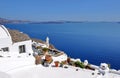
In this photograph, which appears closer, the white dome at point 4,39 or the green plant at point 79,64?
the green plant at point 79,64

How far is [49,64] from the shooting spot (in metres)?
22.5

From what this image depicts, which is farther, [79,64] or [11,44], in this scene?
[11,44]

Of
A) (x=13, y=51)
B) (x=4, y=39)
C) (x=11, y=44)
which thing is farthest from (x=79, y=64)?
(x=4, y=39)

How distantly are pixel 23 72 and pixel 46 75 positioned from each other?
74.9 inches

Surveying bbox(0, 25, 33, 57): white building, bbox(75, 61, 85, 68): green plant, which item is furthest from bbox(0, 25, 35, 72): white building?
bbox(75, 61, 85, 68): green plant

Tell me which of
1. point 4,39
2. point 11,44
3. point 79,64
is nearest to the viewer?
point 79,64

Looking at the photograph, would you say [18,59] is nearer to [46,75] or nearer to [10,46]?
[46,75]

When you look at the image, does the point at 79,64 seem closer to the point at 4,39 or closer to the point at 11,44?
the point at 11,44

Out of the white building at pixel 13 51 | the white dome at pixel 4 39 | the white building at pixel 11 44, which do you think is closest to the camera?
the white building at pixel 13 51

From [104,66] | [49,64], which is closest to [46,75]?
[49,64]

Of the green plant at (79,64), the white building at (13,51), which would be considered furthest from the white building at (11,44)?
the green plant at (79,64)

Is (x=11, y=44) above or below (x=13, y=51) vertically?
above

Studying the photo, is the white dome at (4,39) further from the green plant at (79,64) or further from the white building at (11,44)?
the green plant at (79,64)

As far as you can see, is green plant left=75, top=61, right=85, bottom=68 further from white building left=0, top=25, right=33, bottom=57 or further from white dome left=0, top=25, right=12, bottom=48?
white dome left=0, top=25, right=12, bottom=48
